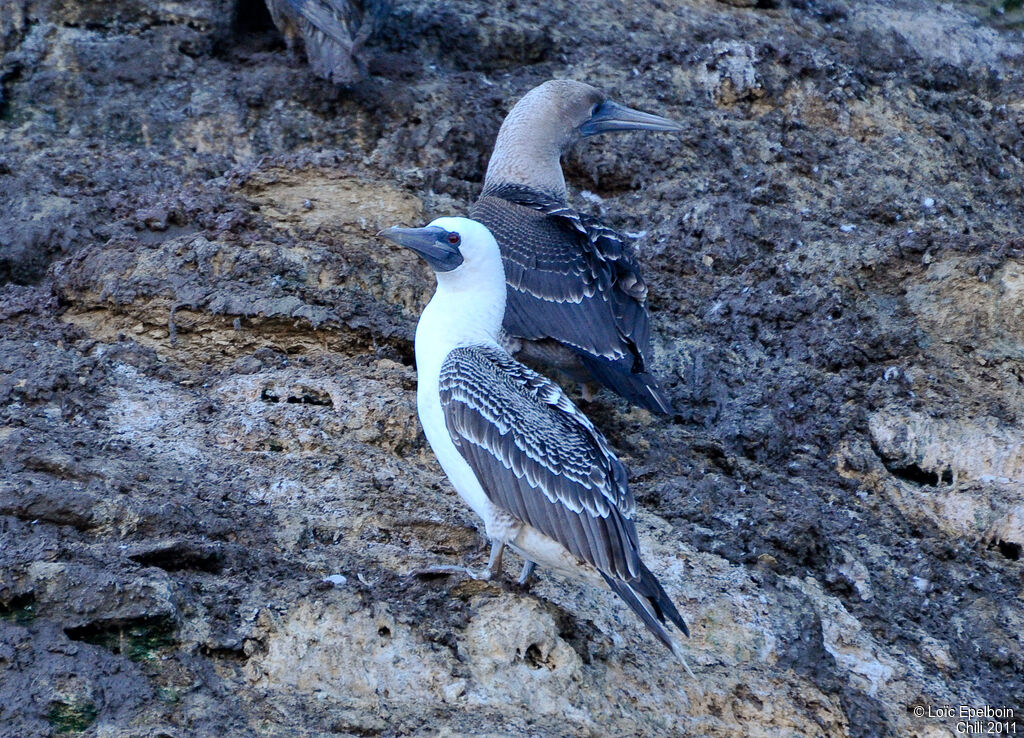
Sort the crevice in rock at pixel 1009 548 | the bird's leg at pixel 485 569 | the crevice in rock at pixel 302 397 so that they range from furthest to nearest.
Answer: the crevice in rock at pixel 1009 548
the crevice in rock at pixel 302 397
the bird's leg at pixel 485 569

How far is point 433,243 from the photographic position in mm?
5812

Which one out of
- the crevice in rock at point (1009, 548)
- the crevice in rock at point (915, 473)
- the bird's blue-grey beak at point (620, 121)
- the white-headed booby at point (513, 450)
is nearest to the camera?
the white-headed booby at point (513, 450)

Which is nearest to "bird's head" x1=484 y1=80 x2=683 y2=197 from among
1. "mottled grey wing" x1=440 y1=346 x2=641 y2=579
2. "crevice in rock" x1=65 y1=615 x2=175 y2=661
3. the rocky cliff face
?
the rocky cliff face

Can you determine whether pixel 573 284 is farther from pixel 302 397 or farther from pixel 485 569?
pixel 485 569

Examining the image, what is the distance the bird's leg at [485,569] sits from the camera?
16.9 feet

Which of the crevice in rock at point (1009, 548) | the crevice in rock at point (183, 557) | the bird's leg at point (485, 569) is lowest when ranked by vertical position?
the crevice in rock at point (1009, 548)

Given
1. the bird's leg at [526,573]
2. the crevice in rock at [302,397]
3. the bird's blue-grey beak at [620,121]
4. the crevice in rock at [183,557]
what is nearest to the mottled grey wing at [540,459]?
the bird's leg at [526,573]

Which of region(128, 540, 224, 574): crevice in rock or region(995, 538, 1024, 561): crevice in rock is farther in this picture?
region(995, 538, 1024, 561): crevice in rock

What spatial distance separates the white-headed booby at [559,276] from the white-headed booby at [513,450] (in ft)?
3.88

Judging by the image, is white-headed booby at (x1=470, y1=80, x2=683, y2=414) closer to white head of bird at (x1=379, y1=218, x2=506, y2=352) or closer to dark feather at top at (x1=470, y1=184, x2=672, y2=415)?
dark feather at top at (x1=470, y1=184, x2=672, y2=415)

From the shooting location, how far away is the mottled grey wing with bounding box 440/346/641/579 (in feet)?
16.6

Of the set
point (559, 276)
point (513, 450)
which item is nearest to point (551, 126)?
point (559, 276)

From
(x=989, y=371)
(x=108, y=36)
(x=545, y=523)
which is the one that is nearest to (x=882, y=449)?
(x=989, y=371)

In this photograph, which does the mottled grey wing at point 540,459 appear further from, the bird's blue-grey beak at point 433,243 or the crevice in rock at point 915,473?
the crevice in rock at point 915,473
